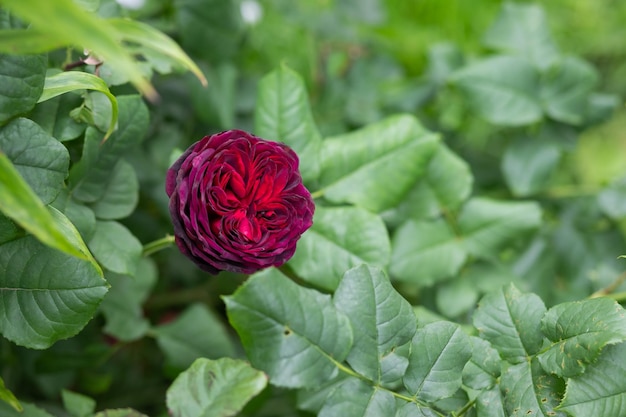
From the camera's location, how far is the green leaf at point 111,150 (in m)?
0.56

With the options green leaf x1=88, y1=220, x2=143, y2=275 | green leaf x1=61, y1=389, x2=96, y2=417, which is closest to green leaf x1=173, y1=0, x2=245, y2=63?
green leaf x1=88, y1=220, x2=143, y2=275

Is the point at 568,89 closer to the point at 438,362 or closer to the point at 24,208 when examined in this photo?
the point at 438,362

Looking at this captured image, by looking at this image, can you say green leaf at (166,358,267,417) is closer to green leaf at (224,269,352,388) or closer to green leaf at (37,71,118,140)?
green leaf at (224,269,352,388)

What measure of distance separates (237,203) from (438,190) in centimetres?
32

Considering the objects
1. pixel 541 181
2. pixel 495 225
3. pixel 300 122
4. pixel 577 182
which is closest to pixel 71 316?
pixel 300 122

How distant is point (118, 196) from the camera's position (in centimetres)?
60

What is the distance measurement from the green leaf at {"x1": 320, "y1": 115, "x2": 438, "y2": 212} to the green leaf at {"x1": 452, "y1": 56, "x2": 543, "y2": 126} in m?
0.21

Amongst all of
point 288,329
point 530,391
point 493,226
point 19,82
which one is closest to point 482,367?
point 530,391

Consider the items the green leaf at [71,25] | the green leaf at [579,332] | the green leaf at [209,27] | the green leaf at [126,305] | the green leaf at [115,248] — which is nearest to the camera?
the green leaf at [71,25]

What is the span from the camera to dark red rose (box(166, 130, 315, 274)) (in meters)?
0.48

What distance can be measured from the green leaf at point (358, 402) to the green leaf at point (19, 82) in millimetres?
307

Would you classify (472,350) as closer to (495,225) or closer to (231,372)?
(231,372)

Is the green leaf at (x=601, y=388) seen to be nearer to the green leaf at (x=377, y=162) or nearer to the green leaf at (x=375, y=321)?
the green leaf at (x=375, y=321)

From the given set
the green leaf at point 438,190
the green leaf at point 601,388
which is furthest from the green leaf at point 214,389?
the green leaf at point 438,190
